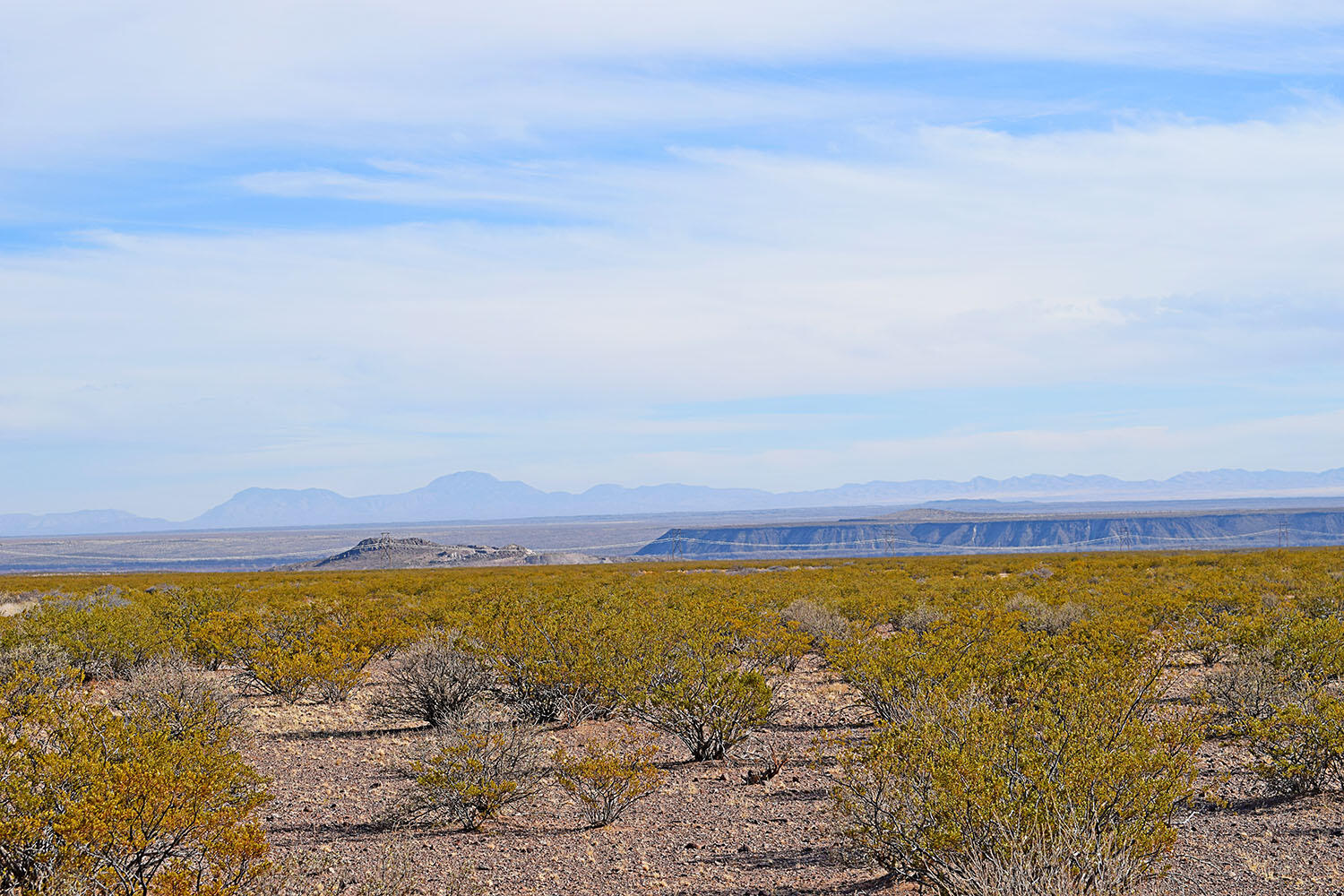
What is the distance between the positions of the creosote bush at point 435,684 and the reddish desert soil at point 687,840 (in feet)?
5.03

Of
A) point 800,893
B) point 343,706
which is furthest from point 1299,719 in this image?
point 343,706

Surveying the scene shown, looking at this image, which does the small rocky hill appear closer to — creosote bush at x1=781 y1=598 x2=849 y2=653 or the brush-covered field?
creosote bush at x1=781 y1=598 x2=849 y2=653

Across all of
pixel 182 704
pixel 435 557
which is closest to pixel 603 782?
pixel 182 704

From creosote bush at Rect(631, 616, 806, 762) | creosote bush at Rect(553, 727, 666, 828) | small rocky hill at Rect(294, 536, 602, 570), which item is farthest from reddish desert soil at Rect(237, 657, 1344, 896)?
small rocky hill at Rect(294, 536, 602, 570)

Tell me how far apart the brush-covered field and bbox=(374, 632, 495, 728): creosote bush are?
42 mm

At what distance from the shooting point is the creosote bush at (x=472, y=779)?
356 inches

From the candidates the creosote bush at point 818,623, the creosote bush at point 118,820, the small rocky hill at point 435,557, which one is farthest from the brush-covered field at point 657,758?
the small rocky hill at point 435,557

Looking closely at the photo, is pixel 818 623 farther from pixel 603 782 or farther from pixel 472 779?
pixel 472 779

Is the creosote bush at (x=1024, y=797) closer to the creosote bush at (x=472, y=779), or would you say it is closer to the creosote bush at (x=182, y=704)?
the creosote bush at (x=472, y=779)

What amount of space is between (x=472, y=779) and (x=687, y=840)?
6.75ft

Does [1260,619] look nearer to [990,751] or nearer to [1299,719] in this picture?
[1299,719]

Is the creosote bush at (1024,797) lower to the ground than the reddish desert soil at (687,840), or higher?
higher

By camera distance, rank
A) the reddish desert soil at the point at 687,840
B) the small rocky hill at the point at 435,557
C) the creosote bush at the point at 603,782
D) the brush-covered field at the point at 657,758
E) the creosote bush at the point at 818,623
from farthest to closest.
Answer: the small rocky hill at the point at 435,557
the creosote bush at the point at 818,623
the creosote bush at the point at 603,782
the reddish desert soil at the point at 687,840
the brush-covered field at the point at 657,758

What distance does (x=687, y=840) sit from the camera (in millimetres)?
8734
